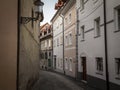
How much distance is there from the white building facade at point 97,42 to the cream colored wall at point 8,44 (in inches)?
285

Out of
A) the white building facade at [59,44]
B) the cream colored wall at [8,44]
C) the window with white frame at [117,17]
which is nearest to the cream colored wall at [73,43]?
the white building facade at [59,44]

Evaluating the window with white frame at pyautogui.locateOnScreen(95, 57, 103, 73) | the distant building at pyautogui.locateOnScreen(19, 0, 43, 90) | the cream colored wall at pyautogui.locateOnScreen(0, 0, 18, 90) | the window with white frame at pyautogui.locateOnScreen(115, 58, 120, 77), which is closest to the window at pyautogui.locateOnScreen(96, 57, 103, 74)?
the window with white frame at pyautogui.locateOnScreen(95, 57, 103, 73)

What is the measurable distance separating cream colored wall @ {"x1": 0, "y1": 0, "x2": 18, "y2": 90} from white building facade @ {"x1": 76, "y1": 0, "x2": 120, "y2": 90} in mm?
7229

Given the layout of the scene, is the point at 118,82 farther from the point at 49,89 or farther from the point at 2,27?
the point at 2,27

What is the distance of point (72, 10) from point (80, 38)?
186 inches

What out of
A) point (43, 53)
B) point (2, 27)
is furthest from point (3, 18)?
point (43, 53)

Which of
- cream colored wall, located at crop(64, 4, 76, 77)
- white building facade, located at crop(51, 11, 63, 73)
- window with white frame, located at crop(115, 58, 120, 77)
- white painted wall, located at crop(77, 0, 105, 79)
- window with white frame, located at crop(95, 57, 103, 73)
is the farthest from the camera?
white building facade, located at crop(51, 11, 63, 73)

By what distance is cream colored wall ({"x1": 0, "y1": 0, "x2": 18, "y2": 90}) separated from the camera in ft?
22.5

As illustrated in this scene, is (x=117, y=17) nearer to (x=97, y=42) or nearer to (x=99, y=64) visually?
(x=97, y=42)

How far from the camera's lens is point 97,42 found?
16.6 m

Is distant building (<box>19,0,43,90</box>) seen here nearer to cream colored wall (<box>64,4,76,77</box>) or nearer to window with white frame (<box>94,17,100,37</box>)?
window with white frame (<box>94,17,100,37</box>)

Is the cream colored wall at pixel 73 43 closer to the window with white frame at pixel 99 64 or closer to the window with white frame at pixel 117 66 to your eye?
the window with white frame at pixel 99 64

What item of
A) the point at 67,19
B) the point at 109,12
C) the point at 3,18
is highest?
the point at 67,19

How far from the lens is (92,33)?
696 inches
